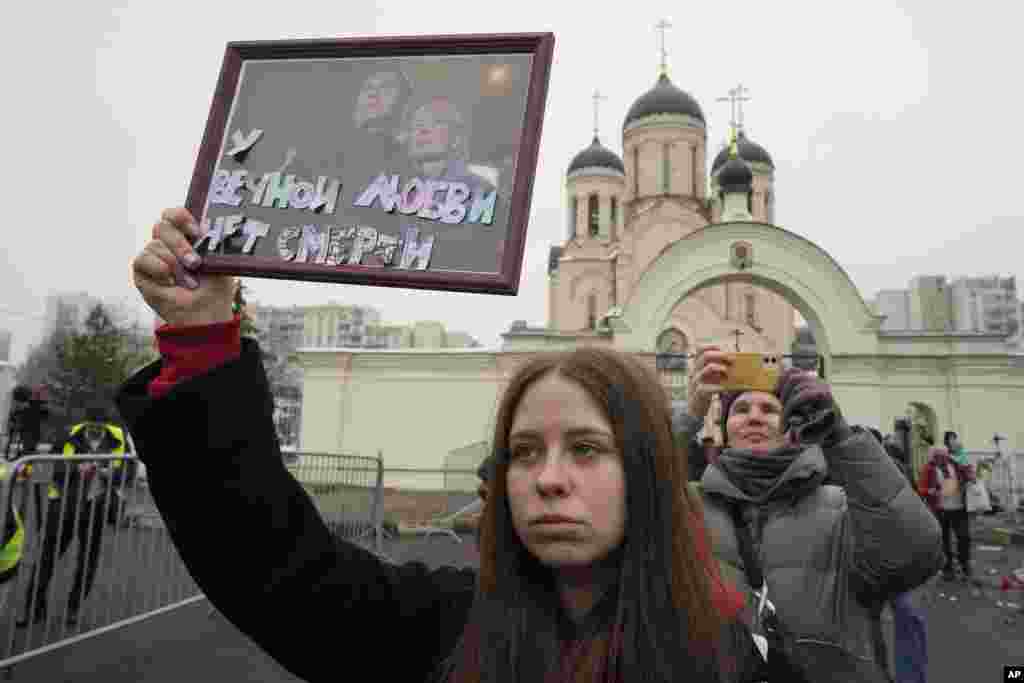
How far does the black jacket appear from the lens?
3.33 ft

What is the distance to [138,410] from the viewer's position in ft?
3.35

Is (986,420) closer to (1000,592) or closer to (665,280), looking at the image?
(665,280)

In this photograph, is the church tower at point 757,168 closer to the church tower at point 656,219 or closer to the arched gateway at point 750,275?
the church tower at point 656,219

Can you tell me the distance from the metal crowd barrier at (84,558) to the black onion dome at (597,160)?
30.6 meters

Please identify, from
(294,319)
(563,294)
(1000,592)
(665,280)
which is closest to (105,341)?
(563,294)

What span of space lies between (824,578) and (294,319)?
102065 millimetres

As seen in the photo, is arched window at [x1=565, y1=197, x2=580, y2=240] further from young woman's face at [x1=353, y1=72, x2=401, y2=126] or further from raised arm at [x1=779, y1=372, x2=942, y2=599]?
young woman's face at [x1=353, y1=72, x2=401, y2=126]

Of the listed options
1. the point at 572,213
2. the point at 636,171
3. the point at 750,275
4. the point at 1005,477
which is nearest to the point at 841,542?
the point at 1005,477

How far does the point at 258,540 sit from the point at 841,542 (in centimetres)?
186

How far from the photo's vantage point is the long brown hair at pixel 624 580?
109cm

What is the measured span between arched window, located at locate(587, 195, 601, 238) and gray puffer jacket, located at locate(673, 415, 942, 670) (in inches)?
1265

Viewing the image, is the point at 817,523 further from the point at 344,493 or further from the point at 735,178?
the point at 735,178

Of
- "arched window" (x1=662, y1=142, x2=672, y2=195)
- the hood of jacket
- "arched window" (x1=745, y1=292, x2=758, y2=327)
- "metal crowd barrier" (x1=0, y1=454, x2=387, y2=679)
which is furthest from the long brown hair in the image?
"arched window" (x1=745, y1=292, x2=758, y2=327)

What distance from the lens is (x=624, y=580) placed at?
1149mm
